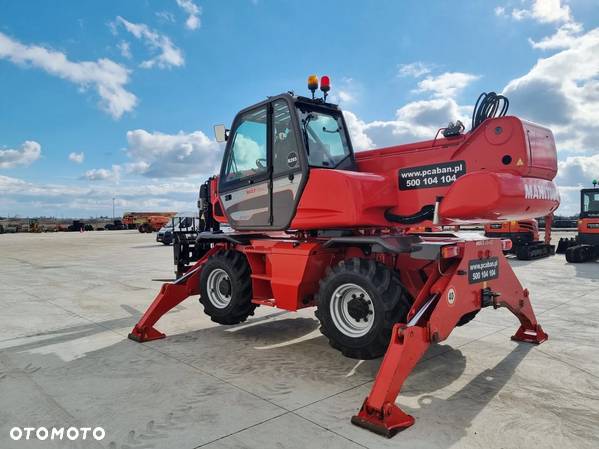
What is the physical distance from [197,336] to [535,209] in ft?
14.1

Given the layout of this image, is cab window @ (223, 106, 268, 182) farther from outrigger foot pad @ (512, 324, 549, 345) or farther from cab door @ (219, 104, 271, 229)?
outrigger foot pad @ (512, 324, 549, 345)

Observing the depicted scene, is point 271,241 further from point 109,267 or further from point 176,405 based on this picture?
point 109,267

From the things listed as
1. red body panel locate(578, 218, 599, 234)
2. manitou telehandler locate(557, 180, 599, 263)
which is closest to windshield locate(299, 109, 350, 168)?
manitou telehandler locate(557, 180, 599, 263)

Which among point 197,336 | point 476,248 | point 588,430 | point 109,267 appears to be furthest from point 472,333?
point 109,267

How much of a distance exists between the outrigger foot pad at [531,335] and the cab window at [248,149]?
374 cm

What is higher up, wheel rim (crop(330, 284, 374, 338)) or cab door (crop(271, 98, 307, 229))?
cab door (crop(271, 98, 307, 229))

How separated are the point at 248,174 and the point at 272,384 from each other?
272 cm

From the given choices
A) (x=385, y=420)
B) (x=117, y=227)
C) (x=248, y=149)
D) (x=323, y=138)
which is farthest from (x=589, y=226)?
(x=117, y=227)

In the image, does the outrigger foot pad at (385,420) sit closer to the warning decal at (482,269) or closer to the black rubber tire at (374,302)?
the black rubber tire at (374,302)

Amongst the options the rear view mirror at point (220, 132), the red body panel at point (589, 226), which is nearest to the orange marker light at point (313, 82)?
the rear view mirror at point (220, 132)

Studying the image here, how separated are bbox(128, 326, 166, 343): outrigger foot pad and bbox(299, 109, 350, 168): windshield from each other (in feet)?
9.77

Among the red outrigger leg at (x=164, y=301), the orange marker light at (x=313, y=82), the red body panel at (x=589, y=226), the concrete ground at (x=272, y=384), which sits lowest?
the concrete ground at (x=272, y=384)

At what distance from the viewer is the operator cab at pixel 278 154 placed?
5.24 metres

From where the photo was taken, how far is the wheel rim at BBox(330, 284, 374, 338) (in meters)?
4.52
